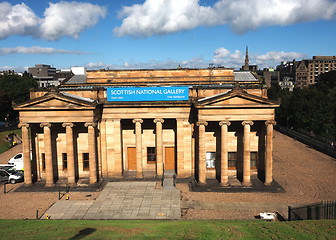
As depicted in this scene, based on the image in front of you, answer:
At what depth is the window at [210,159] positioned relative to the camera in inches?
1426

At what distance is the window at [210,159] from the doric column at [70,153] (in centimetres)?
1648

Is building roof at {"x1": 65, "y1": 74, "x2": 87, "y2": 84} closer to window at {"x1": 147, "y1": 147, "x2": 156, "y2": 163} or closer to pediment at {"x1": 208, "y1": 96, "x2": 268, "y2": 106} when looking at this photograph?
Result: window at {"x1": 147, "y1": 147, "x2": 156, "y2": 163}

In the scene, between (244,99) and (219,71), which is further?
(219,71)

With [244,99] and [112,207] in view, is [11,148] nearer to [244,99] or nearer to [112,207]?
[112,207]

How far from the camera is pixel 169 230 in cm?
2128

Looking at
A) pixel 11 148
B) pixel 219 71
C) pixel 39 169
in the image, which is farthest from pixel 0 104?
pixel 219 71

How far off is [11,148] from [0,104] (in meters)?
27.4

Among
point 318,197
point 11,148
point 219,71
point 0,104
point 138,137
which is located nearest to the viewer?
point 318,197

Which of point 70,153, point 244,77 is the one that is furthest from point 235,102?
point 70,153

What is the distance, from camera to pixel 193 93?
35.6m

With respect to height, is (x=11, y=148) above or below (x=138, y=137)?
below

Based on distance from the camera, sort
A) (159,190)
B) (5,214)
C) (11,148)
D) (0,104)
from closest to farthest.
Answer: (5,214) < (159,190) < (11,148) < (0,104)

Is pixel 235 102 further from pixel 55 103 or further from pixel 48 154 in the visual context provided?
pixel 48 154

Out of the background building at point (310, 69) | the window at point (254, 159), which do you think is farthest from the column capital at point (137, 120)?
the background building at point (310, 69)
